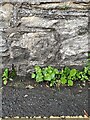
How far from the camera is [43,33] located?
406 cm

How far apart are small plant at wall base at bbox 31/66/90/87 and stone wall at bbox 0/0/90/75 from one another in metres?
0.10

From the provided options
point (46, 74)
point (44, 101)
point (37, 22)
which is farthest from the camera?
point (46, 74)

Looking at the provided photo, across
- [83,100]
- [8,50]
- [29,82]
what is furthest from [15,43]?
[83,100]

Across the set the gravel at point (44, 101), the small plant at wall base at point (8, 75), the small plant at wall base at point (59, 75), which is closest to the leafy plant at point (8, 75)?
the small plant at wall base at point (8, 75)

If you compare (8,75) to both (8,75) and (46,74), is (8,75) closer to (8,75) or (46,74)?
(8,75)

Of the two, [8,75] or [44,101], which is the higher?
[8,75]

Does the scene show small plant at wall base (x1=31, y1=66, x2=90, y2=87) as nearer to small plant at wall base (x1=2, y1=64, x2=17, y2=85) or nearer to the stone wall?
the stone wall

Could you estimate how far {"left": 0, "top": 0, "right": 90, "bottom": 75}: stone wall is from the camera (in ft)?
12.8

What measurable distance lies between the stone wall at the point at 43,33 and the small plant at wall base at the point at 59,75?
101mm

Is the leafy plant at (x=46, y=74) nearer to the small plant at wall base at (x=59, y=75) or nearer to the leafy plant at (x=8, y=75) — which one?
the small plant at wall base at (x=59, y=75)

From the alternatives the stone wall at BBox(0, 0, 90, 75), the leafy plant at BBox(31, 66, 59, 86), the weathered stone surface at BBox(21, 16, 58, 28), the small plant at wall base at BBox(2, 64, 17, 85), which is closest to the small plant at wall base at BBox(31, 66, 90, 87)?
the leafy plant at BBox(31, 66, 59, 86)

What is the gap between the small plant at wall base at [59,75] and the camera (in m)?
4.13

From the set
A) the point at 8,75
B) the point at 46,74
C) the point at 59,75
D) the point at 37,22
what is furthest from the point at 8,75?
the point at 37,22

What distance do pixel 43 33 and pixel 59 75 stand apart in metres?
0.58
